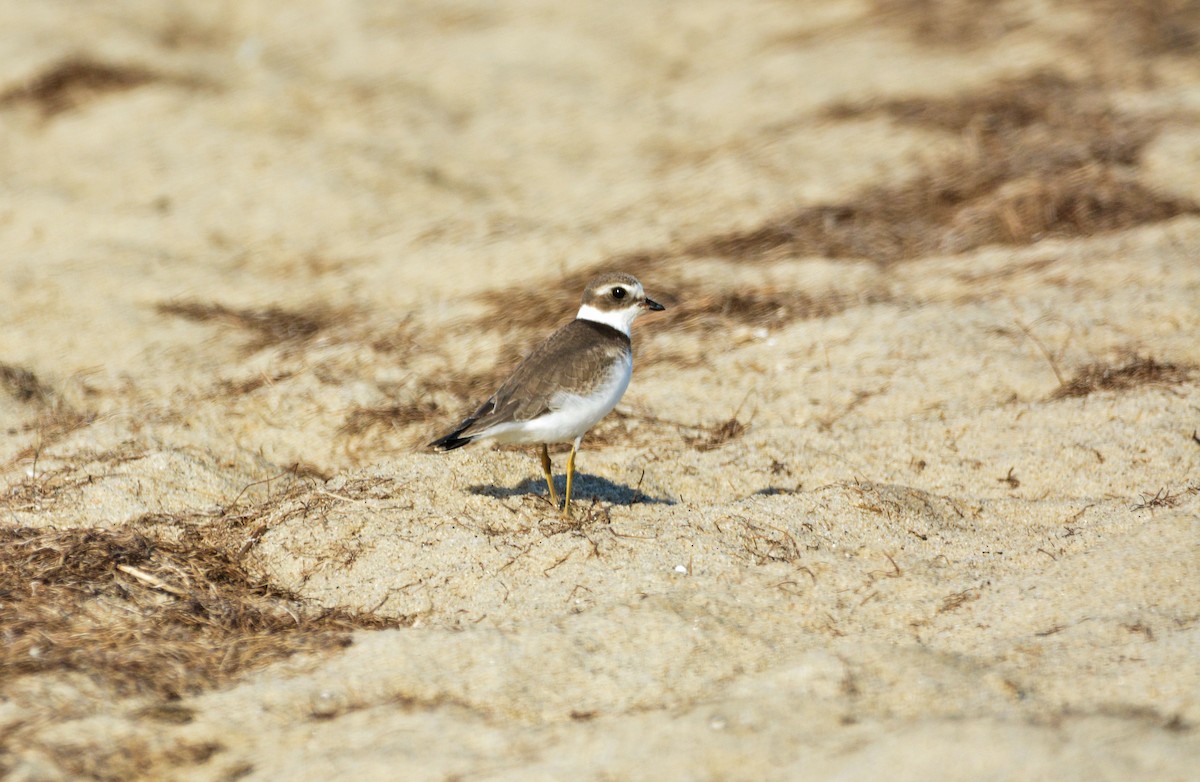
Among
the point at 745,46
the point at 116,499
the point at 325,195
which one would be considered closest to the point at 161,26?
the point at 325,195

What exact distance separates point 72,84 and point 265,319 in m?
4.31

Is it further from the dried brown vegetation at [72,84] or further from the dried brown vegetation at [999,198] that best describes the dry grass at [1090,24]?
the dried brown vegetation at [72,84]

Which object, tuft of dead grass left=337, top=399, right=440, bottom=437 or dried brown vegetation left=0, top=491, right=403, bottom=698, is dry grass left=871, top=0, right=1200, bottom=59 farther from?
dried brown vegetation left=0, top=491, right=403, bottom=698

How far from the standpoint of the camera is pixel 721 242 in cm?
845

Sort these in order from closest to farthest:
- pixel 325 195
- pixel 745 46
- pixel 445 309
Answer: pixel 445 309 < pixel 325 195 < pixel 745 46

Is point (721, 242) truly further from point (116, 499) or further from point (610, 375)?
point (116, 499)

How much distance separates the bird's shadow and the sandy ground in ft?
0.13

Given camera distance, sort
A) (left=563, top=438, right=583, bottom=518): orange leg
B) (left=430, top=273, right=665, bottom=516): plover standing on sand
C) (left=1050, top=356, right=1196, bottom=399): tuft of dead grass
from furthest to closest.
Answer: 1. (left=1050, top=356, right=1196, bottom=399): tuft of dead grass
2. (left=430, top=273, right=665, bottom=516): plover standing on sand
3. (left=563, top=438, right=583, bottom=518): orange leg

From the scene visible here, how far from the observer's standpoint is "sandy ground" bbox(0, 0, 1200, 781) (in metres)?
3.74

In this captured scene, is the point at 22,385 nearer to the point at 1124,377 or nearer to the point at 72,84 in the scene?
the point at 72,84

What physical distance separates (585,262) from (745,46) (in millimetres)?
4423

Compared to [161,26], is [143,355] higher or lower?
lower

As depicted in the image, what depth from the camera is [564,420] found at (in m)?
5.32

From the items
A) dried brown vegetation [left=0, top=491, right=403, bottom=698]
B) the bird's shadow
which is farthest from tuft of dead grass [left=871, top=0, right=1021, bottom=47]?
→ dried brown vegetation [left=0, top=491, right=403, bottom=698]
